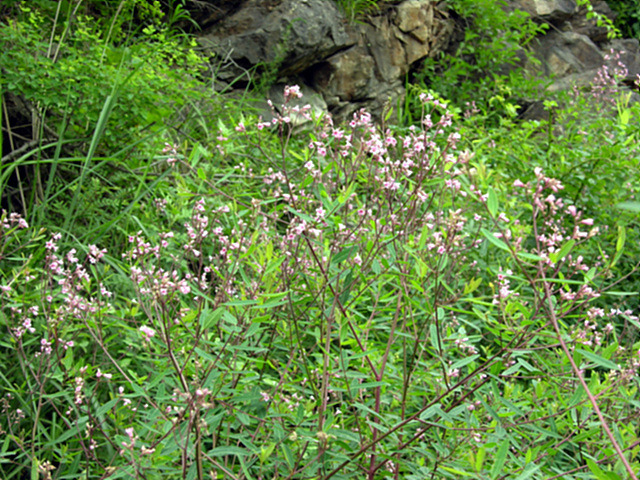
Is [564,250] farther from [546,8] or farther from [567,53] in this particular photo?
[546,8]

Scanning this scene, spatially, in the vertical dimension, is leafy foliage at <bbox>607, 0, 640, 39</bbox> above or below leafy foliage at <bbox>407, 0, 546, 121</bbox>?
above

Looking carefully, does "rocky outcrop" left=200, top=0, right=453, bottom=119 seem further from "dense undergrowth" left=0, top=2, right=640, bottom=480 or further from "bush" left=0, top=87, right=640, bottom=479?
"bush" left=0, top=87, right=640, bottom=479

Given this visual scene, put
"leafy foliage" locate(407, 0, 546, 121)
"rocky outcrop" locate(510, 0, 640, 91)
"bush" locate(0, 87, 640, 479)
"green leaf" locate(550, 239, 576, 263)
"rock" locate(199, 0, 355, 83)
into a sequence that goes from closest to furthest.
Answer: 1. "green leaf" locate(550, 239, 576, 263)
2. "bush" locate(0, 87, 640, 479)
3. "rock" locate(199, 0, 355, 83)
4. "leafy foliage" locate(407, 0, 546, 121)
5. "rocky outcrop" locate(510, 0, 640, 91)

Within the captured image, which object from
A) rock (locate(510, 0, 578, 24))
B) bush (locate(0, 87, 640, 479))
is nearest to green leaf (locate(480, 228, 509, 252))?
bush (locate(0, 87, 640, 479))

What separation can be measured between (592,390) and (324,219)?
961 millimetres

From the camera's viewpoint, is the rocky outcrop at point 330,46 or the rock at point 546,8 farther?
the rock at point 546,8

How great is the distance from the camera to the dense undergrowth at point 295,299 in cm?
141

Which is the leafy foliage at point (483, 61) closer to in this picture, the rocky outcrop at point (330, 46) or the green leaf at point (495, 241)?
the rocky outcrop at point (330, 46)

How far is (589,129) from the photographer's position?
15.5ft

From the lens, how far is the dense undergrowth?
4.62 feet

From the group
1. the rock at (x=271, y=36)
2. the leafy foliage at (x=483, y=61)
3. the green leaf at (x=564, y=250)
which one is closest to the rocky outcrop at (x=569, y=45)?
the leafy foliage at (x=483, y=61)

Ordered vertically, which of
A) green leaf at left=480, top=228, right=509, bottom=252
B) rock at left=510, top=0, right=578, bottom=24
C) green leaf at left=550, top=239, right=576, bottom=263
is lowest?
rock at left=510, top=0, right=578, bottom=24

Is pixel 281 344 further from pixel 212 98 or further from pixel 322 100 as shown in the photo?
pixel 322 100

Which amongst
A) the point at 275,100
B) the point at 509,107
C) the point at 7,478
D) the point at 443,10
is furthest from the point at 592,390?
the point at 443,10
